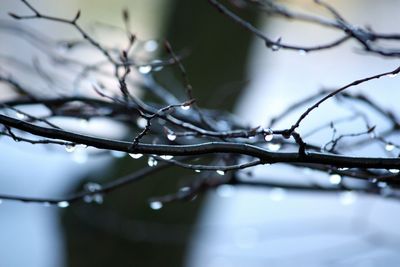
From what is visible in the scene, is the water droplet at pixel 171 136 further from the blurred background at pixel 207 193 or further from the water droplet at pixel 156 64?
the blurred background at pixel 207 193

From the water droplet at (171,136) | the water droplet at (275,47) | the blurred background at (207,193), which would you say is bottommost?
the water droplet at (171,136)

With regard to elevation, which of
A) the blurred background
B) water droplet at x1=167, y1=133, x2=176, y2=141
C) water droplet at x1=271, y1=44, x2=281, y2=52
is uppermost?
the blurred background

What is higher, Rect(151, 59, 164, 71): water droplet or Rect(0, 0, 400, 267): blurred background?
Rect(0, 0, 400, 267): blurred background

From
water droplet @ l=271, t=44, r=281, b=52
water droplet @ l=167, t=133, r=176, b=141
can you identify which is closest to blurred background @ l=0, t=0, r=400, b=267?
water droplet @ l=271, t=44, r=281, b=52

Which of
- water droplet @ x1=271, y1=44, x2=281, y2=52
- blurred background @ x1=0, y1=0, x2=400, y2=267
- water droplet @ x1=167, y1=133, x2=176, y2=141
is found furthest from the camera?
blurred background @ x1=0, y1=0, x2=400, y2=267

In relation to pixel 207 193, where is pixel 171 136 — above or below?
below

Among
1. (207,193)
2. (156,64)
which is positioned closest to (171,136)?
(156,64)

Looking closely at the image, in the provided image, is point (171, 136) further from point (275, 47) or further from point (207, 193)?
point (207, 193)

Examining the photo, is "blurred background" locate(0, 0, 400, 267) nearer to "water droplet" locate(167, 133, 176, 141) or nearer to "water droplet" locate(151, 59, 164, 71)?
"water droplet" locate(151, 59, 164, 71)

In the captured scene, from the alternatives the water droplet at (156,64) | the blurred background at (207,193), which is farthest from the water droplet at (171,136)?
the blurred background at (207,193)
